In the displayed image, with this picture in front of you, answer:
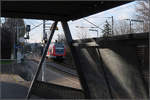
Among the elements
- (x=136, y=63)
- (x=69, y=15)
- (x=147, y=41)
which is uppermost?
(x=69, y=15)

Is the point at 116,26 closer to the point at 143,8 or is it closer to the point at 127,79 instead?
the point at 143,8

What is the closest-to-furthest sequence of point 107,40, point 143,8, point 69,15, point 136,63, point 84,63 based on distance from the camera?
point 136,63, point 107,40, point 84,63, point 69,15, point 143,8

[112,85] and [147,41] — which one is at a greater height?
[147,41]

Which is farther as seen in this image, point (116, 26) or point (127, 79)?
point (116, 26)

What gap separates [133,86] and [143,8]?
34.4 metres

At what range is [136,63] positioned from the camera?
12.8ft

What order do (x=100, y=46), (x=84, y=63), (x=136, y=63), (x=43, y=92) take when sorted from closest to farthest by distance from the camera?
(x=136, y=63), (x=100, y=46), (x=84, y=63), (x=43, y=92)

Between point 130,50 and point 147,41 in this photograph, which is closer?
point 147,41

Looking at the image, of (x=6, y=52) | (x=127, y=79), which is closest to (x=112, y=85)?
(x=127, y=79)

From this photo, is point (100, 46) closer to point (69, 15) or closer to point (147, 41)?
point (147, 41)

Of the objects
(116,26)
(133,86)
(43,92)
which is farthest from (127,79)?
(116,26)

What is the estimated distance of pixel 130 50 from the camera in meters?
4.00

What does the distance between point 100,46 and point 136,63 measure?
114cm

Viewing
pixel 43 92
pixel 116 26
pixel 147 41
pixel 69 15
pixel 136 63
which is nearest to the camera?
pixel 147 41
